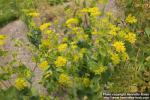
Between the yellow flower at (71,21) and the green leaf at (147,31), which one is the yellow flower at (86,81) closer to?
the yellow flower at (71,21)

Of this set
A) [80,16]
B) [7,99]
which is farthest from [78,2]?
[7,99]

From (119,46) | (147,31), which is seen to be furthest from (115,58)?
(147,31)

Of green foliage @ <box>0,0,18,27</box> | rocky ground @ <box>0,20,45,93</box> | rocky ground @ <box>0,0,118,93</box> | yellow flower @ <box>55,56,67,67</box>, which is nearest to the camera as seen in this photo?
yellow flower @ <box>55,56,67,67</box>

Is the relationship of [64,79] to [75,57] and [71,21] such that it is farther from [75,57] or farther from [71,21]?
[71,21]

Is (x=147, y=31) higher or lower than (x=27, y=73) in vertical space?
higher

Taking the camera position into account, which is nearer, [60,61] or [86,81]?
[60,61]

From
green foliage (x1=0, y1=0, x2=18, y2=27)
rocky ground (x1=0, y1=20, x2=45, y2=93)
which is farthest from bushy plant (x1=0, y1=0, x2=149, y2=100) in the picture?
green foliage (x1=0, y1=0, x2=18, y2=27)

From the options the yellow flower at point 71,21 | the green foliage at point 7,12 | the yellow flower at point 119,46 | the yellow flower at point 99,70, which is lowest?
the yellow flower at point 99,70

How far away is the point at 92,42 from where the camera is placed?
3.43 m

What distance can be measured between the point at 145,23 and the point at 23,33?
5.08 feet

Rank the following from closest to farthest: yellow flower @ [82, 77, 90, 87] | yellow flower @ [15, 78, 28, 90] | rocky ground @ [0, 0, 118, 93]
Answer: yellow flower @ [15, 78, 28, 90] → yellow flower @ [82, 77, 90, 87] → rocky ground @ [0, 0, 118, 93]

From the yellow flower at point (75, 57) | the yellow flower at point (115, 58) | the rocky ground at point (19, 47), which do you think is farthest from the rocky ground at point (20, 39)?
the yellow flower at point (115, 58)

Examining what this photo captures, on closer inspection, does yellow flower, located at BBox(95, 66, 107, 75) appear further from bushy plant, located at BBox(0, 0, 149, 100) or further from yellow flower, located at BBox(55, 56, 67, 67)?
yellow flower, located at BBox(55, 56, 67, 67)

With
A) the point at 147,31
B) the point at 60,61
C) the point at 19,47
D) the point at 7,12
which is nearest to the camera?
the point at 60,61
